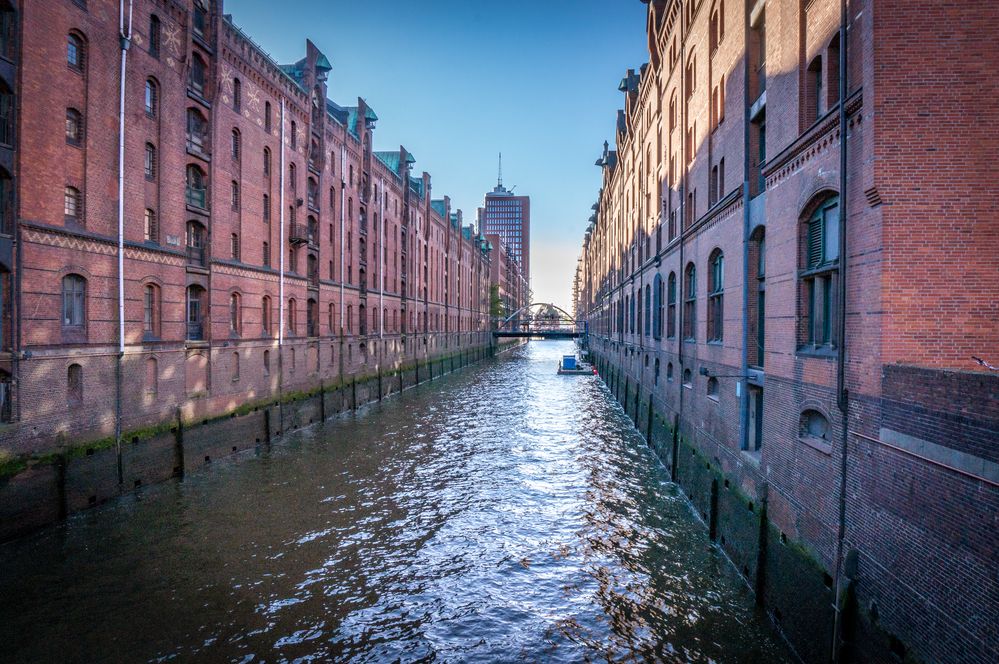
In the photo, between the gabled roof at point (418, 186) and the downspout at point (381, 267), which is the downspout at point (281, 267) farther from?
the gabled roof at point (418, 186)

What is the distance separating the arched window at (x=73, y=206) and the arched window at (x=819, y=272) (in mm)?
16973

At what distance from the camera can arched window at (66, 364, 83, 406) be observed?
13.5m

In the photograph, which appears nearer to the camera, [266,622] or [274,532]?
[266,622]

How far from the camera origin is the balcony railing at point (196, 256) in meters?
19.2

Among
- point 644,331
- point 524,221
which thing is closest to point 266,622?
point 644,331

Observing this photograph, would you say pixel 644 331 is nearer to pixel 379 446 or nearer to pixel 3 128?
pixel 379 446

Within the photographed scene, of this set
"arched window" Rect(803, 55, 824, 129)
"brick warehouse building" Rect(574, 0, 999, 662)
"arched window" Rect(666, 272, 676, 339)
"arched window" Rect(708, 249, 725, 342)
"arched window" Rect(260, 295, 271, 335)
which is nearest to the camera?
"brick warehouse building" Rect(574, 0, 999, 662)

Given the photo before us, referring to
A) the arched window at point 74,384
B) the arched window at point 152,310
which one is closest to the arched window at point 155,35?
the arched window at point 152,310

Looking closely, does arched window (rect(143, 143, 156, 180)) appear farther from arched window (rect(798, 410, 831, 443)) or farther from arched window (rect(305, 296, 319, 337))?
arched window (rect(798, 410, 831, 443))

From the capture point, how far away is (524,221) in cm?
17525

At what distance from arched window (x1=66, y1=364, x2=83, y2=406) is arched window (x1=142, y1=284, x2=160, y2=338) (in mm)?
2810

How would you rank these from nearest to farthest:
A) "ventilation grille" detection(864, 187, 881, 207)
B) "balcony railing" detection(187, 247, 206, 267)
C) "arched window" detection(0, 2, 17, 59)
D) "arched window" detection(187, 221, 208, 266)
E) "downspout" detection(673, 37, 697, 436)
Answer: "ventilation grille" detection(864, 187, 881, 207) < "arched window" detection(0, 2, 17, 59) < "downspout" detection(673, 37, 697, 436) < "balcony railing" detection(187, 247, 206, 267) < "arched window" detection(187, 221, 208, 266)

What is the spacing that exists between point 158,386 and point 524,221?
164131 mm

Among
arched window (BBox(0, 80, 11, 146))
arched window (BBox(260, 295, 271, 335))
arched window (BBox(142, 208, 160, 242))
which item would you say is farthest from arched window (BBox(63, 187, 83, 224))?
arched window (BBox(260, 295, 271, 335))
